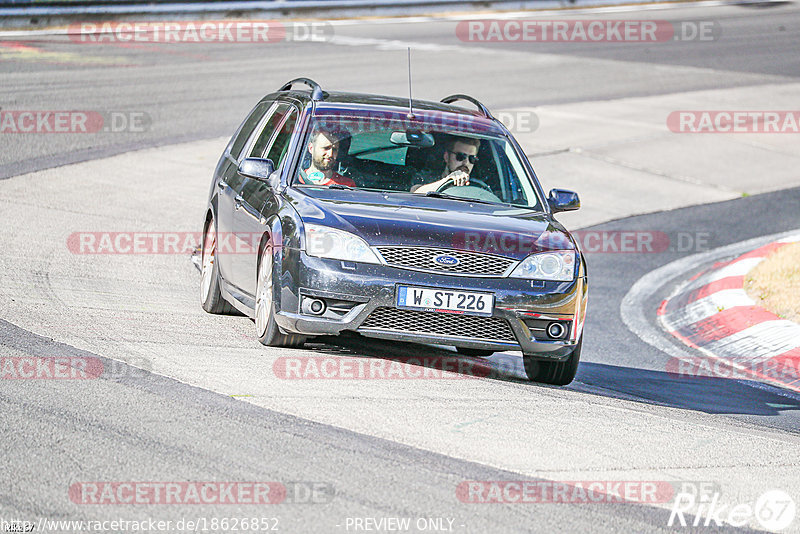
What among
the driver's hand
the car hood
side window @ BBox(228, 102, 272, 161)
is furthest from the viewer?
side window @ BBox(228, 102, 272, 161)

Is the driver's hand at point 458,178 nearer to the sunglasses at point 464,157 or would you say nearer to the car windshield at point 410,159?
the car windshield at point 410,159

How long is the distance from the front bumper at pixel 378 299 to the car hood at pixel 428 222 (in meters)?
→ 0.20

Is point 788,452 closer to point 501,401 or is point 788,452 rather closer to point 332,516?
point 501,401

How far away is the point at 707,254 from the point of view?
13.6 metres

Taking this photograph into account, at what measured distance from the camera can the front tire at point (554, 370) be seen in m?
7.73

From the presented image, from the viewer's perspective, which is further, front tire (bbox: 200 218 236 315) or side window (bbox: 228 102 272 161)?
side window (bbox: 228 102 272 161)

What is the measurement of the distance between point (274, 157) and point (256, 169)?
2.03 feet

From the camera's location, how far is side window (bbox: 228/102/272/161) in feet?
30.9

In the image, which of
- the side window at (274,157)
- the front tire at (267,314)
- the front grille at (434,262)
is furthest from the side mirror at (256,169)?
the front grille at (434,262)

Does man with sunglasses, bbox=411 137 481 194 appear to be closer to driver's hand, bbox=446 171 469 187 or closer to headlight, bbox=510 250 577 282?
driver's hand, bbox=446 171 469 187

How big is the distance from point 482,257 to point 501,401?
0.95 m

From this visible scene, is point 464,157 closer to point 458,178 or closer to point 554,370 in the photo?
point 458,178

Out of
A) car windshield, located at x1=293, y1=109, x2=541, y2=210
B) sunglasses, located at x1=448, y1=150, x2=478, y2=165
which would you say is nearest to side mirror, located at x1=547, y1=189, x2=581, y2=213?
car windshield, located at x1=293, y1=109, x2=541, y2=210

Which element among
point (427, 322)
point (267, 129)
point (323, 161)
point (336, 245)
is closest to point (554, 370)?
point (427, 322)
